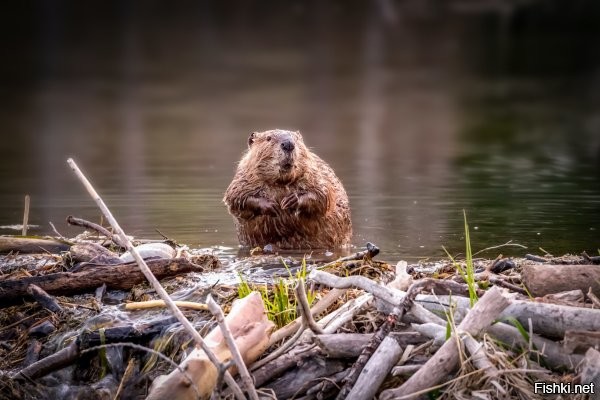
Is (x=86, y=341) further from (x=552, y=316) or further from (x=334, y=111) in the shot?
(x=334, y=111)

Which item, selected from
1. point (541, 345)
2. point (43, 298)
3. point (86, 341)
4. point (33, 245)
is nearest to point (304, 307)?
point (541, 345)

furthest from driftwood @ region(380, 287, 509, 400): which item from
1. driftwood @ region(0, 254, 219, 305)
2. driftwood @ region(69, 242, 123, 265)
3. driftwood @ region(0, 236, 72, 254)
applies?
driftwood @ region(0, 236, 72, 254)

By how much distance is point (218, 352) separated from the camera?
3873 mm

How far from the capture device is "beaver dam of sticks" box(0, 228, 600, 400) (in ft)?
12.2

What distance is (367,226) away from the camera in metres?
7.81

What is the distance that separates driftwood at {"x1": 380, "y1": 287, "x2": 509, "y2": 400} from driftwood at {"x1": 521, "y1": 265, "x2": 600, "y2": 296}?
1.67 feet

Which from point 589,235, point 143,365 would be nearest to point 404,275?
point 143,365

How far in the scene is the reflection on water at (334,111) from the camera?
27.8 ft

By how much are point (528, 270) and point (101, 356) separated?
161 cm

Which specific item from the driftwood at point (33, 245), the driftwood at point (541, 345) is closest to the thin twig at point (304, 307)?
the driftwood at point (541, 345)

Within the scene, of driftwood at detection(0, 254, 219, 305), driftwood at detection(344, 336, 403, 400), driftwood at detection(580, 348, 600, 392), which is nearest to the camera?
driftwood at detection(580, 348, 600, 392)

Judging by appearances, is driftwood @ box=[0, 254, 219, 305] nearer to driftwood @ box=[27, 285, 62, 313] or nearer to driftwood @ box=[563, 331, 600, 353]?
driftwood @ box=[27, 285, 62, 313]

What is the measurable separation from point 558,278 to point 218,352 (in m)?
1.28

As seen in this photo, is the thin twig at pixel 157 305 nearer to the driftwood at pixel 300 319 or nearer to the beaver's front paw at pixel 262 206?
the driftwood at pixel 300 319
